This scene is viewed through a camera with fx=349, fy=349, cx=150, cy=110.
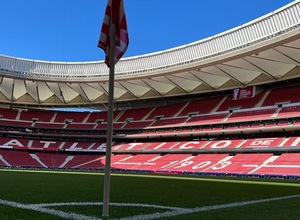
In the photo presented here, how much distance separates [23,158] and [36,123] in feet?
34.3

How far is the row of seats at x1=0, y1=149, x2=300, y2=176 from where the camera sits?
30.3m

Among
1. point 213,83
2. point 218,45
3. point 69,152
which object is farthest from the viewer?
point 69,152

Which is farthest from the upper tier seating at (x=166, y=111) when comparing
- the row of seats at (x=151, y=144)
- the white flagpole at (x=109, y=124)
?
the white flagpole at (x=109, y=124)

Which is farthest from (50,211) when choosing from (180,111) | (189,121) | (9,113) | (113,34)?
(9,113)

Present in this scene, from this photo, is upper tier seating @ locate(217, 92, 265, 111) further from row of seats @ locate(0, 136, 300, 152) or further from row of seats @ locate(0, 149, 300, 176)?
row of seats @ locate(0, 149, 300, 176)

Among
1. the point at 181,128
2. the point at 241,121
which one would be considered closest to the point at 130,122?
the point at 181,128

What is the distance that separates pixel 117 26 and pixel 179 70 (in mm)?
33134

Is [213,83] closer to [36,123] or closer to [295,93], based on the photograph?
[295,93]

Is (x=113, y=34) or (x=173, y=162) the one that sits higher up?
(x=113, y=34)

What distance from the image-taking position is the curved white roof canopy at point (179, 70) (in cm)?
3017

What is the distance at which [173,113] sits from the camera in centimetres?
5000

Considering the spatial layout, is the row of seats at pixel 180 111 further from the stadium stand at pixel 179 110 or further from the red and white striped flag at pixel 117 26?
the red and white striped flag at pixel 117 26

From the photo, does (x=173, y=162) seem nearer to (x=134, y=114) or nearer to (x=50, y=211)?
(x=134, y=114)

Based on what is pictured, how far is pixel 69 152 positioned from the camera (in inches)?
2002
